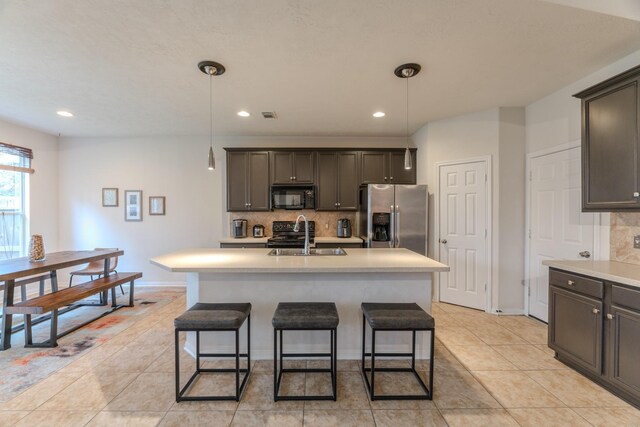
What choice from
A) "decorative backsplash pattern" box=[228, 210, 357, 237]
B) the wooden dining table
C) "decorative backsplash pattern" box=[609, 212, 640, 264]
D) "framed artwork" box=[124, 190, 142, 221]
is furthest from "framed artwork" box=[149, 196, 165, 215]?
"decorative backsplash pattern" box=[609, 212, 640, 264]

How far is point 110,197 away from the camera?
16.3 feet

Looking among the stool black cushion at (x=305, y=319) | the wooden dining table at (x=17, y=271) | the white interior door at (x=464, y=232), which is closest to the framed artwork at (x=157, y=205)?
the wooden dining table at (x=17, y=271)

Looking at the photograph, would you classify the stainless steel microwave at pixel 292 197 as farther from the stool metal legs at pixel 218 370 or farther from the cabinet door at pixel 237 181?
the stool metal legs at pixel 218 370

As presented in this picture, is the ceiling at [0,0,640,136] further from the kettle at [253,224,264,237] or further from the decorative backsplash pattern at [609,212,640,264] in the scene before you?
the kettle at [253,224,264,237]

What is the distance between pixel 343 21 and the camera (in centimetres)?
197

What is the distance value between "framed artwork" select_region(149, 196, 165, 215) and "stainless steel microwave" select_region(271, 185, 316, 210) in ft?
6.60

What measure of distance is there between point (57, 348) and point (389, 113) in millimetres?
4495

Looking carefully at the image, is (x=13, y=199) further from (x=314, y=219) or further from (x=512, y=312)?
(x=512, y=312)

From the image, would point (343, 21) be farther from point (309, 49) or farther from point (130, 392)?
point (130, 392)

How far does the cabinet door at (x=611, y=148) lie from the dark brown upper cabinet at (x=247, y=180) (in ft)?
12.7

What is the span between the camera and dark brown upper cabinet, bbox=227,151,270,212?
4648 mm

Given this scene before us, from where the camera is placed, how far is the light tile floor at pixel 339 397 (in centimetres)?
180

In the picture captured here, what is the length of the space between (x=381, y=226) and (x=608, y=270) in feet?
7.76

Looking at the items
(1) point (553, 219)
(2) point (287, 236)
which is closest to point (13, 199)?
(2) point (287, 236)
